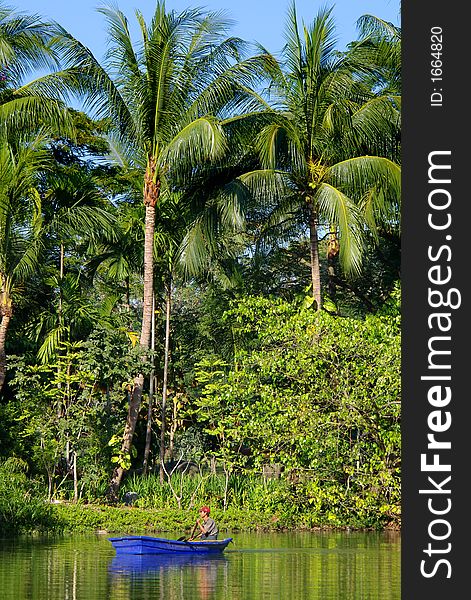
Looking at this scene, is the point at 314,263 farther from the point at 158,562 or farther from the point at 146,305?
the point at 158,562

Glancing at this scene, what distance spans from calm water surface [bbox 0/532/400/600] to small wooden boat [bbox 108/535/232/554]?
0.15 meters

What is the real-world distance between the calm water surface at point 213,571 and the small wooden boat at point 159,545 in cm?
15

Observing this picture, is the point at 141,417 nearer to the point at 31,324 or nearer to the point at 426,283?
the point at 31,324

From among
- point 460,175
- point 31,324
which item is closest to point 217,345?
point 31,324

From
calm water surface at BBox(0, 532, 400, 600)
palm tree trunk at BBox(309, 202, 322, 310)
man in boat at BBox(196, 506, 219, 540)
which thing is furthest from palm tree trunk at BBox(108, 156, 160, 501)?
man in boat at BBox(196, 506, 219, 540)

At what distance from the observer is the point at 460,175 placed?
38.1 ft

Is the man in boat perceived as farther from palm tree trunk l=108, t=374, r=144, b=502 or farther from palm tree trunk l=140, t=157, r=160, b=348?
palm tree trunk l=140, t=157, r=160, b=348

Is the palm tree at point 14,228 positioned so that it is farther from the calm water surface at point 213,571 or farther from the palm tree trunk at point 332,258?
the palm tree trunk at point 332,258

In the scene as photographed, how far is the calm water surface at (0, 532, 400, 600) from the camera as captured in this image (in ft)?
49.8

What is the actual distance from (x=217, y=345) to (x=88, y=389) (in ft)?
18.0

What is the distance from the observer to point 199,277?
92.9ft

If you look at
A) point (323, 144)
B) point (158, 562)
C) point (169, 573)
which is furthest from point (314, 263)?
point (169, 573)

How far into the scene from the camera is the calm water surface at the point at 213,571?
15.2 metres

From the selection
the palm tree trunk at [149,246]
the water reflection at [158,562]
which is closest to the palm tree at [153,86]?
the palm tree trunk at [149,246]
